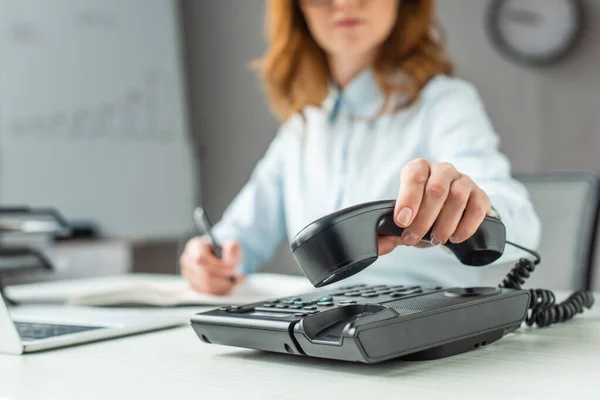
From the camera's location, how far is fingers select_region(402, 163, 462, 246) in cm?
53

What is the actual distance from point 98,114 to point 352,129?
1.48 metres

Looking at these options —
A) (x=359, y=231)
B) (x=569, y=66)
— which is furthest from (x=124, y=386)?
(x=569, y=66)

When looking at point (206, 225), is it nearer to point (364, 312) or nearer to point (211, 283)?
point (211, 283)

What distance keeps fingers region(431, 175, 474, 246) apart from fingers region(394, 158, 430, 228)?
0.08 ft

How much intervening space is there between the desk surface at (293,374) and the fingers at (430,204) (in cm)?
9

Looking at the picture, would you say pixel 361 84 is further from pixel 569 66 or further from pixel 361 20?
pixel 569 66

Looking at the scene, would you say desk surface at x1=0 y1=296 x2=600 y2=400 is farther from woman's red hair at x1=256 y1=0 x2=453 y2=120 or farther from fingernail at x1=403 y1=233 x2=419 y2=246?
woman's red hair at x1=256 y1=0 x2=453 y2=120

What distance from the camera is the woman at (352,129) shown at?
1.09 m

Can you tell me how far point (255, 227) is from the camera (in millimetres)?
1348

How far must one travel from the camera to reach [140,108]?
2.67 m

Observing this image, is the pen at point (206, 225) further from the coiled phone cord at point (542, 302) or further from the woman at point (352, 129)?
the coiled phone cord at point (542, 302)

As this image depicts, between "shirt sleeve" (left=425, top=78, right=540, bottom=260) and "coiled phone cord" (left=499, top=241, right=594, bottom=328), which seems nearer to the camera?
"coiled phone cord" (left=499, top=241, right=594, bottom=328)

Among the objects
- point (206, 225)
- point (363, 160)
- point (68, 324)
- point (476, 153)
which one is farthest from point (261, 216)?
point (68, 324)

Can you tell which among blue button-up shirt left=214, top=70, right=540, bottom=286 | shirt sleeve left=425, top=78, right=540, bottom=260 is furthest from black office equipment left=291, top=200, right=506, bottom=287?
blue button-up shirt left=214, top=70, right=540, bottom=286
